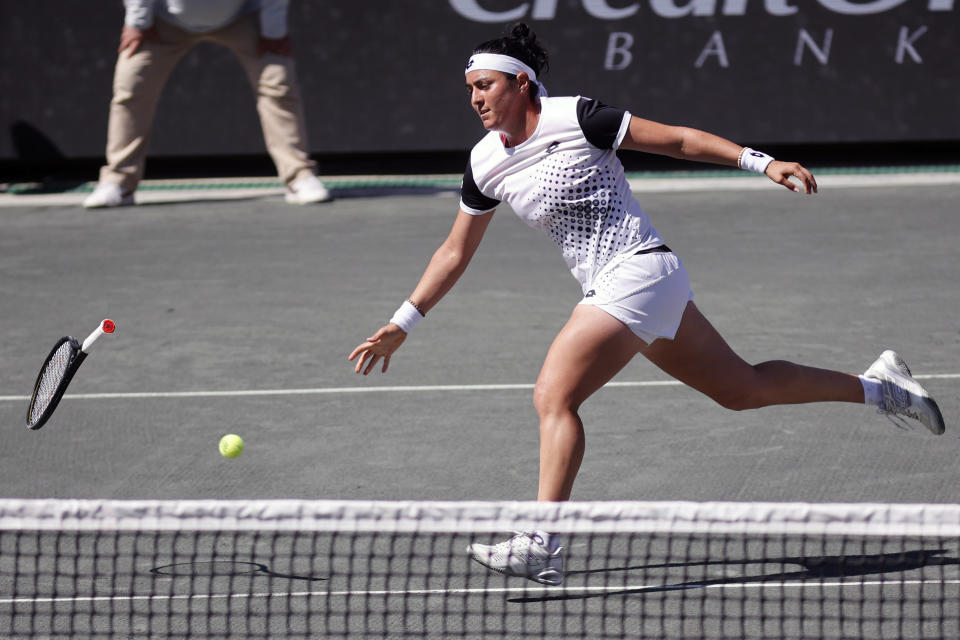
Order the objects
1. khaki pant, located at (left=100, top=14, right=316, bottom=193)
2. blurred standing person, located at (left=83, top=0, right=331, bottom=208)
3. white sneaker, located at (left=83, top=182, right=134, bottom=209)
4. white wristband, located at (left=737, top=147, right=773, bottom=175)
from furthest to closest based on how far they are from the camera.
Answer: white sneaker, located at (left=83, top=182, right=134, bottom=209), khaki pant, located at (left=100, top=14, right=316, bottom=193), blurred standing person, located at (left=83, top=0, right=331, bottom=208), white wristband, located at (left=737, top=147, right=773, bottom=175)

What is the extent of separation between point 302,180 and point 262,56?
109 cm

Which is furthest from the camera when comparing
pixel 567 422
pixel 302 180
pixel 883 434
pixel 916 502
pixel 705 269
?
pixel 302 180

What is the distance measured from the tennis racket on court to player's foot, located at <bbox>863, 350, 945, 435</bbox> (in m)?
2.71

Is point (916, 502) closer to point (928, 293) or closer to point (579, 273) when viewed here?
point (579, 273)

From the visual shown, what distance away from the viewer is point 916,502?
4.95 metres

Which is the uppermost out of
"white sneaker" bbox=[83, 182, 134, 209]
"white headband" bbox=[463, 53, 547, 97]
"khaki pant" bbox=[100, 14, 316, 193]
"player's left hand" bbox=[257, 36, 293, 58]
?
"white headband" bbox=[463, 53, 547, 97]

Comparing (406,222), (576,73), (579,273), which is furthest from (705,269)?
(579,273)

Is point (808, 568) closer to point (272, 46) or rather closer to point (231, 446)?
point (231, 446)

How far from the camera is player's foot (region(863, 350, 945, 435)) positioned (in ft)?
16.4

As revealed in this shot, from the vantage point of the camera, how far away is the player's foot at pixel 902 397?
5.00 m

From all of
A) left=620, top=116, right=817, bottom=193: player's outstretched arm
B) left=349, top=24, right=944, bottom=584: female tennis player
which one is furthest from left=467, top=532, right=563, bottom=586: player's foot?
left=620, top=116, right=817, bottom=193: player's outstretched arm

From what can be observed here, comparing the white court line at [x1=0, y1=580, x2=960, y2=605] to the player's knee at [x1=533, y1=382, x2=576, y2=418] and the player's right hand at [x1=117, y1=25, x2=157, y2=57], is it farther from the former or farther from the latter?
the player's right hand at [x1=117, y1=25, x2=157, y2=57]

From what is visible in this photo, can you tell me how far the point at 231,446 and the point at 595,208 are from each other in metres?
1.96

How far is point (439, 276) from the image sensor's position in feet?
15.8
